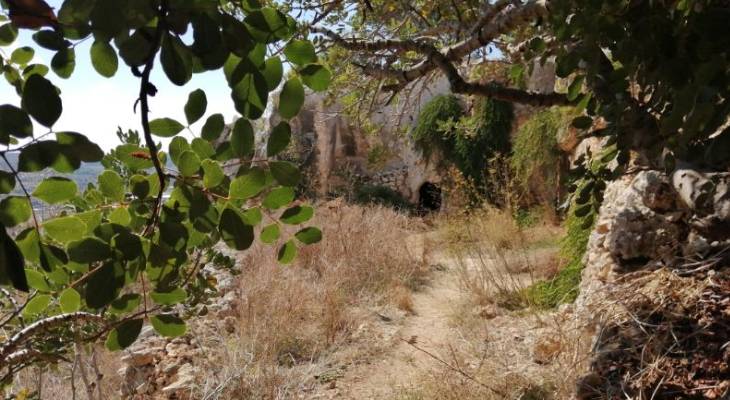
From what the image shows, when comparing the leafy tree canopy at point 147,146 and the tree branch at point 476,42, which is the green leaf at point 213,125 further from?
the tree branch at point 476,42

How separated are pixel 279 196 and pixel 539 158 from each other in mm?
6511

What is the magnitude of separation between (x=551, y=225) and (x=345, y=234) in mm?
2800

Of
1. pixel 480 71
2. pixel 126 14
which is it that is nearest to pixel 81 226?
pixel 126 14

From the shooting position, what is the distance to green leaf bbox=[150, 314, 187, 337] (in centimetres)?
60

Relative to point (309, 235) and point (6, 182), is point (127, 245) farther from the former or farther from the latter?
point (309, 235)

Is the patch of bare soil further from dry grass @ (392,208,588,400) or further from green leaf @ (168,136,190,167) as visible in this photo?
green leaf @ (168,136,190,167)

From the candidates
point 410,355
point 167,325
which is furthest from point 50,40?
point 410,355

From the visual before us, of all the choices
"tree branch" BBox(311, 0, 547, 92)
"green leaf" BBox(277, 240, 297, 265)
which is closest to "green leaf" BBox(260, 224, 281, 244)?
"green leaf" BBox(277, 240, 297, 265)

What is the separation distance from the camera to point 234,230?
0.52 meters

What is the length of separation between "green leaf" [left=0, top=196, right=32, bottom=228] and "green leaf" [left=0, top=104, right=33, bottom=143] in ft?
0.20

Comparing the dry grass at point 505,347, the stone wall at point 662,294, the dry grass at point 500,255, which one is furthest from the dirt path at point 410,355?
the stone wall at point 662,294

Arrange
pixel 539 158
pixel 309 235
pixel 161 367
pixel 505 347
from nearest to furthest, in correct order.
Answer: pixel 309 235
pixel 505 347
pixel 161 367
pixel 539 158

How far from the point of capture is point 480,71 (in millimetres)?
3666

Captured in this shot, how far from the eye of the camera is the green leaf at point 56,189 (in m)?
0.47
